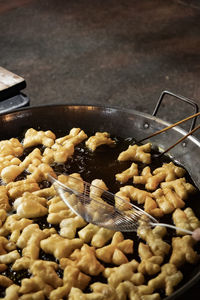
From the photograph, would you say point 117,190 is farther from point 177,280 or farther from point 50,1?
point 50,1

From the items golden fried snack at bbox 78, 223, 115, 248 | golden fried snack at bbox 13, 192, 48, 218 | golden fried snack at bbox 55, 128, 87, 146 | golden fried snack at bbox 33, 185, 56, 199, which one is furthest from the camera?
golden fried snack at bbox 55, 128, 87, 146

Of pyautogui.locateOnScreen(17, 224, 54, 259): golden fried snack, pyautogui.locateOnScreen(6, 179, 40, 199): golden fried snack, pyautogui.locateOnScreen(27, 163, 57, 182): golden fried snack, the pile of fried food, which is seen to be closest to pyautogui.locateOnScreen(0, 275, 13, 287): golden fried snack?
the pile of fried food

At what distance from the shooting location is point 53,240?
1459 mm

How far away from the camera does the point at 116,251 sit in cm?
143

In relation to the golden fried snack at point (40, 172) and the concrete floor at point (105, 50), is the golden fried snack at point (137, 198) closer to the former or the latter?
the golden fried snack at point (40, 172)

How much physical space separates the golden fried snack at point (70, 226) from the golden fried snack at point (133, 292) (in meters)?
0.30

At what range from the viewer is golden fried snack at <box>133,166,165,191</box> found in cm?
177

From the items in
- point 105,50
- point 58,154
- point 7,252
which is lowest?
point 105,50

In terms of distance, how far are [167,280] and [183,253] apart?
5.3 inches

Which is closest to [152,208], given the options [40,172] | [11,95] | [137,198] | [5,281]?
[137,198]

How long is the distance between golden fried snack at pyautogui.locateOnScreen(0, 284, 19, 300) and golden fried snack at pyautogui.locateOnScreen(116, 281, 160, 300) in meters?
0.32

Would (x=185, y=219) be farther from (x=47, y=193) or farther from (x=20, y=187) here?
(x=20, y=187)

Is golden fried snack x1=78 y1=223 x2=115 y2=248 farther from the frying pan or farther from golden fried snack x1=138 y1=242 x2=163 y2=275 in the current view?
the frying pan

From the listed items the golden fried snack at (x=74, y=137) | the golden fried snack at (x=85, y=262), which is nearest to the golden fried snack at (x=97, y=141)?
the golden fried snack at (x=74, y=137)
